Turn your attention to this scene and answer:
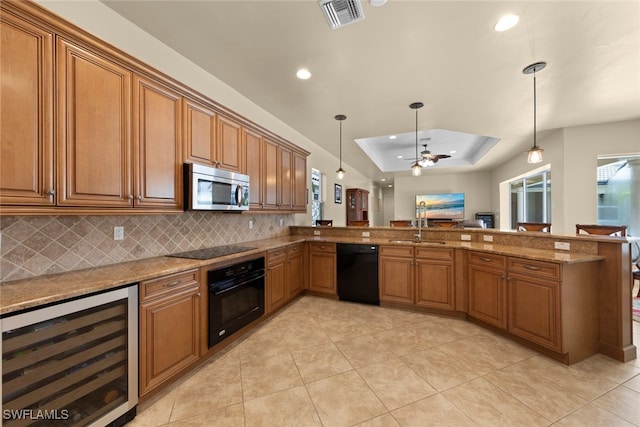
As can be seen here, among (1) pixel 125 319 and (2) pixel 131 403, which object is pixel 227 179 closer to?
(1) pixel 125 319

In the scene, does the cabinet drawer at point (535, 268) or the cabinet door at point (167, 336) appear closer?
the cabinet door at point (167, 336)

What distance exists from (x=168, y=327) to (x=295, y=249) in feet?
6.71

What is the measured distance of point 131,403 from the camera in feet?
5.26

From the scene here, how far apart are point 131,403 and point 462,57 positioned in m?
3.91

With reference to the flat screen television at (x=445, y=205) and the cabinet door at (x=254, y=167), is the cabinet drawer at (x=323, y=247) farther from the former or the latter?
the flat screen television at (x=445, y=205)

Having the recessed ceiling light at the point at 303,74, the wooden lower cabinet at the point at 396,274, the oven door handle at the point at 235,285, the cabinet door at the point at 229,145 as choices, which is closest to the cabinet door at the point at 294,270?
the oven door handle at the point at 235,285

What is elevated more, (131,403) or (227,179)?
(227,179)

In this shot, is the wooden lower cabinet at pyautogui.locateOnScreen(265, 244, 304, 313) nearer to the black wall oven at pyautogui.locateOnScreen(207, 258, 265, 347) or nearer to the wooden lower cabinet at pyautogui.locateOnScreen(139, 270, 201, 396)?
the black wall oven at pyautogui.locateOnScreen(207, 258, 265, 347)

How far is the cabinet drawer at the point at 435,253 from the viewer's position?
320 centimetres

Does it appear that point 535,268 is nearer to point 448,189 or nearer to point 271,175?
point 271,175

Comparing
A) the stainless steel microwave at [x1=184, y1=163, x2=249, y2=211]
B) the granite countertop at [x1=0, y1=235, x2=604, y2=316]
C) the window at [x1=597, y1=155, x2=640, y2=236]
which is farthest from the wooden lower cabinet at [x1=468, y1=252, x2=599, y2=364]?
the window at [x1=597, y1=155, x2=640, y2=236]

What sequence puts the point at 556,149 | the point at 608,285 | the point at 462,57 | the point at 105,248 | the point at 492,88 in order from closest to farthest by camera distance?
the point at 105,248 → the point at 608,285 → the point at 462,57 → the point at 492,88 → the point at 556,149

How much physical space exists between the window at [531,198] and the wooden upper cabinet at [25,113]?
7824 millimetres

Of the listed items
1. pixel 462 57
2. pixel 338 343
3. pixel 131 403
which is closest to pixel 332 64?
pixel 462 57
